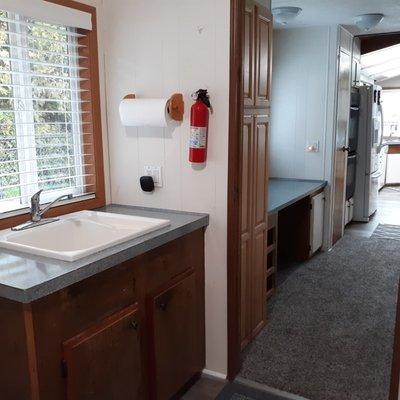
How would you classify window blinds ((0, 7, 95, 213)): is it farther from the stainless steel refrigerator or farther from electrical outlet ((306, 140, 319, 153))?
the stainless steel refrigerator

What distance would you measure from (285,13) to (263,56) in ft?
4.37

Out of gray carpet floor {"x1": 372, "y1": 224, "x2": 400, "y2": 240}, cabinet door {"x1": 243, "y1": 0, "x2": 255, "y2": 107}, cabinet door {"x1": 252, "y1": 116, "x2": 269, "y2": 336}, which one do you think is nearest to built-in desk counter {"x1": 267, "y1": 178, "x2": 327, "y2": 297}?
cabinet door {"x1": 252, "y1": 116, "x2": 269, "y2": 336}

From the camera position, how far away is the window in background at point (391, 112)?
8750 mm

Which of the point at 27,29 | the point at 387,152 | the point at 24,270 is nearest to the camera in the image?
the point at 24,270

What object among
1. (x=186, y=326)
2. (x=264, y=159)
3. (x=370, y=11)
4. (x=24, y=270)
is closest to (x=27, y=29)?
(x=24, y=270)

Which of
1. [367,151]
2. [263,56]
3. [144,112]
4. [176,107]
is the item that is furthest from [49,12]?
[367,151]

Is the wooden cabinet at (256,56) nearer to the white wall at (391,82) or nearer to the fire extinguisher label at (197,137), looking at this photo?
the fire extinguisher label at (197,137)

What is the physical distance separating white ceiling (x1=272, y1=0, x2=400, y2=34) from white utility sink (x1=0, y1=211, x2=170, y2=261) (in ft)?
7.22

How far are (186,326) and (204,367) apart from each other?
379 mm

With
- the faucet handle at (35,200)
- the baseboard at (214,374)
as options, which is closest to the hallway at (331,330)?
the baseboard at (214,374)

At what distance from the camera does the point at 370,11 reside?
359cm

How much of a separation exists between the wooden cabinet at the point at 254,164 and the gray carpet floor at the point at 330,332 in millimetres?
227

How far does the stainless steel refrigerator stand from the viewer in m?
5.32

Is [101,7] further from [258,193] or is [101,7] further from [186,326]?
[186,326]
